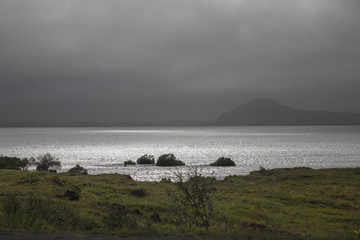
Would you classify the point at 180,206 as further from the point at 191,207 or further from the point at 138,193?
the point at 138,193

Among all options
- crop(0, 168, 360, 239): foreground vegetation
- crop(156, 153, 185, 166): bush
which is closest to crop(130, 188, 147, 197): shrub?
crop(0, 168, 360, 239): foreground vegetation

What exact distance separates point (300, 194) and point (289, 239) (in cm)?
3341

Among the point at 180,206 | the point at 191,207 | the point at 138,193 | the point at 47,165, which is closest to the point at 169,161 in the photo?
the point at 47,165

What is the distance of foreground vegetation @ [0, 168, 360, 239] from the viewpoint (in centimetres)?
1639

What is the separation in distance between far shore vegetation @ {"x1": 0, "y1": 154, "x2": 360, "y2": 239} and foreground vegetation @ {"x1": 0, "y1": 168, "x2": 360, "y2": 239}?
Answer: 0.14 ft

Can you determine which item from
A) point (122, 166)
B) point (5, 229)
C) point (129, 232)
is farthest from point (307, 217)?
point (122, 166)

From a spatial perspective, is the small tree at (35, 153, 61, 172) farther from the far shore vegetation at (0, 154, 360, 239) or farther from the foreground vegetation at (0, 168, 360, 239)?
the far shore vegetation at (0, 154, 360, 239)

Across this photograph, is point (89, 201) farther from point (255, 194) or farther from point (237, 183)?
point (237, 183)

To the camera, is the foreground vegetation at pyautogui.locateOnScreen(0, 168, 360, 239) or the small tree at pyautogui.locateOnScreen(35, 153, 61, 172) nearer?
the foreground vegetation at pyautogui.locateOnScreen(0, 168, 360, 239)

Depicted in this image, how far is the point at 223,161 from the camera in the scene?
93000 millimetres

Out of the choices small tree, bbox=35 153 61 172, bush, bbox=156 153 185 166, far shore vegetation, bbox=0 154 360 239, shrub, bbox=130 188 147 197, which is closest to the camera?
far shore vegetation, bbox=0 154 360 239

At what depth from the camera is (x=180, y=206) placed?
1970 cm

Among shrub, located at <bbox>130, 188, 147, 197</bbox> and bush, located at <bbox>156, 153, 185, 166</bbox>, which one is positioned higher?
shrub, located at <bbox>130, 188, 147, 197</bbox>

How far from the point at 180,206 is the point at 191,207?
1.26 meters
